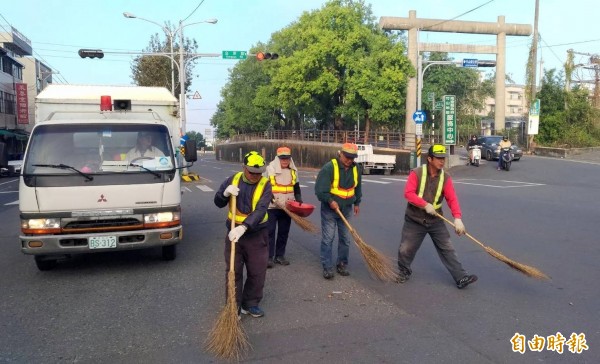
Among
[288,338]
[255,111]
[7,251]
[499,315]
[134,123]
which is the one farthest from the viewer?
[255,111]

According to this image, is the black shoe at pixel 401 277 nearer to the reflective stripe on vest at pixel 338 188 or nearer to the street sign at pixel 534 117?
the reflective stripe on vest at pixel 338 188

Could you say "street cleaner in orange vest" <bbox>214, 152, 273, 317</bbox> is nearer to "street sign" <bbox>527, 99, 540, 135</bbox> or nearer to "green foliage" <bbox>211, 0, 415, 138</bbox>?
"green foliage" <bbox>211, 0, 415, 138</bbox>

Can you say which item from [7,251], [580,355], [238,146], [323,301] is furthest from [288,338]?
[238,146]

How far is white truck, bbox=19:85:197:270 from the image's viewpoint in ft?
20.8

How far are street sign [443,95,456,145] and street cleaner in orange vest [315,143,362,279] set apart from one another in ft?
76.3

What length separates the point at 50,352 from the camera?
14.5ft

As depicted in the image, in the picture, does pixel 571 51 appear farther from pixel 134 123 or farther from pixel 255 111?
pixel 134 123

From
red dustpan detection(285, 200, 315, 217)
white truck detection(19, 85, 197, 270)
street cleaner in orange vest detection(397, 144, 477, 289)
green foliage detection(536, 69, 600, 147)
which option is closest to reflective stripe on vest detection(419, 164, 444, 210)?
street cleaner in orange vest detection(397, 144, 477, 289)

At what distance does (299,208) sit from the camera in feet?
22.7

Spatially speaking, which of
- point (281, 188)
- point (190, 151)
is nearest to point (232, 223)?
point (281, 188)

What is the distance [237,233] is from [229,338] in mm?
946

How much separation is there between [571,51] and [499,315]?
3765cm

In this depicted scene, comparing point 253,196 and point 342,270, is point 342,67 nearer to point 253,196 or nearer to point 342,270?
point 342,270

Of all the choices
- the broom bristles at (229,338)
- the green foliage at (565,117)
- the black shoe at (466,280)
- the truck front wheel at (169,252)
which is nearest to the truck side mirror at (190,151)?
the truck front wheel at (169,252)
